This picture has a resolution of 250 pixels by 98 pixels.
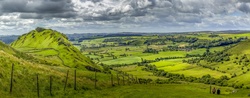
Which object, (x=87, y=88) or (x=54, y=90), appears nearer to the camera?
(x=54, y=90)

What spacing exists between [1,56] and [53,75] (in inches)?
761

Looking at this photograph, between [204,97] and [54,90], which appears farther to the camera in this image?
[204,97]

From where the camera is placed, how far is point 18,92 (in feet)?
266

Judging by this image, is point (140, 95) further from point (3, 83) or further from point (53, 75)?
point (3, 83)

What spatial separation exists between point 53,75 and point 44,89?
19822 mm

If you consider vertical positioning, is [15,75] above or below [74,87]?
above

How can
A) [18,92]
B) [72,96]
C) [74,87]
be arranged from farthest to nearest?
[74,87] < [72,96] < [18,92]

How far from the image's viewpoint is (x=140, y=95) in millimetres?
101250

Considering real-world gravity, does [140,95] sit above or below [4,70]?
below

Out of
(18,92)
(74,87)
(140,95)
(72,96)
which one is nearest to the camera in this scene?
(18,92)

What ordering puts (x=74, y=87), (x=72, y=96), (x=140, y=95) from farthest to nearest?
(x=74, y=87) → (x=140, y=95) → (x=72, y=96)

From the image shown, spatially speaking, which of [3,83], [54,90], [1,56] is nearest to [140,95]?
[54,90]

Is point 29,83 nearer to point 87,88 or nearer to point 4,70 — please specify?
point 4,70

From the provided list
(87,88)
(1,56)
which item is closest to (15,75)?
(1,56)
